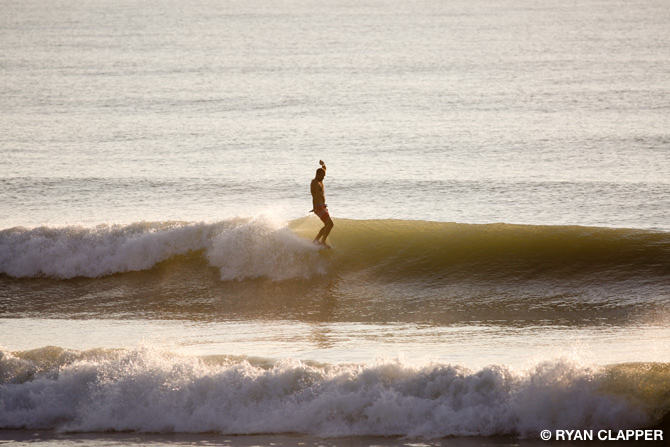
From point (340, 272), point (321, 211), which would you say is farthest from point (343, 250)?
point (321, 211)

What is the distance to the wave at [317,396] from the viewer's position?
958 cm

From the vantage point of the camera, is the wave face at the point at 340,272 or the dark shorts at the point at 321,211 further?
the dark shorts at the point at 321,211

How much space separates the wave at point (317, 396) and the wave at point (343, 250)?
19.2 ft

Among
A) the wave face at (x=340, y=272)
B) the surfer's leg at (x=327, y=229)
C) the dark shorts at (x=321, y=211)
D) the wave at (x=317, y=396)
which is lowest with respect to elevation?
the wave at (x=317, y=396)

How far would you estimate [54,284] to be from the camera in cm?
1733

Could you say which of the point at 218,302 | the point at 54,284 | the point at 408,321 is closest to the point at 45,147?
the point at 54,284

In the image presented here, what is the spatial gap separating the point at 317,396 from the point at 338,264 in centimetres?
700

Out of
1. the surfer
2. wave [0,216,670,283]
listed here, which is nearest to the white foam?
wave [0,216,670,283]

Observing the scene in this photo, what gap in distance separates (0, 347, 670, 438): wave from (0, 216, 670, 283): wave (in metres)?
5.84

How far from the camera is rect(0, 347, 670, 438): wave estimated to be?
31.4 feet

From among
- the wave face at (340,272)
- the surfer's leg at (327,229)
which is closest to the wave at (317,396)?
the wave face at (340,272)

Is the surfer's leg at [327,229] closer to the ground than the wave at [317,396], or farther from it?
farther from it

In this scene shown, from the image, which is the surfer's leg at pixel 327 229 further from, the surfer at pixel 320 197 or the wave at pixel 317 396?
the wave at pixel 317 396

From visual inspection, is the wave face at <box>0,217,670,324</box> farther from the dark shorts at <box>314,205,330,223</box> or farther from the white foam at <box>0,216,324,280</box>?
the dark shorts at <box>314,205,330,223</box>
